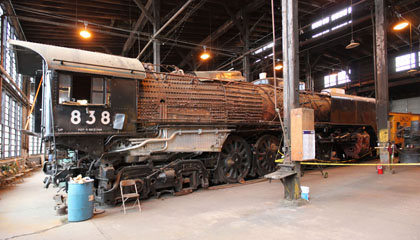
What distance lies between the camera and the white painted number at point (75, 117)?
545 cm

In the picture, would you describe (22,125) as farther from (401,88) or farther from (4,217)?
(401,88)

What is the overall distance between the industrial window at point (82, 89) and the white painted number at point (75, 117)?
20cm

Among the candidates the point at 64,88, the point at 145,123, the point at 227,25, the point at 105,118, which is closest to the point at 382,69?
the point at 145,123

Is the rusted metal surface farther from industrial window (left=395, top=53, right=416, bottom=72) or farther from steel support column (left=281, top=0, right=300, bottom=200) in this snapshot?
industrial window (left=395, top=53, right=416, bottom=72)

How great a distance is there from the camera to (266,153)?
8953 millimetres

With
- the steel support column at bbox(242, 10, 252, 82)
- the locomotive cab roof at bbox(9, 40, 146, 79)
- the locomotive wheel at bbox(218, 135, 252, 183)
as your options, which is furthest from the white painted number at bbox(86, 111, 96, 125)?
the steel support column at bbox(242, 10, 252, 82)

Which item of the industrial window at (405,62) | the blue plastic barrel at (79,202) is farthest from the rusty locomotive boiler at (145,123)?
the industrial window at (405,62)

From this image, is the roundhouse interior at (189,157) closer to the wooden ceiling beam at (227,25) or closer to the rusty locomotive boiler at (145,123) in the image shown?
the rusty locomotive boiler at (145,123)

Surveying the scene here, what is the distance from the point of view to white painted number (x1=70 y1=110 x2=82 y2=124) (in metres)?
5.45

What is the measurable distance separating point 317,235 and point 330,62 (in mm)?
25804

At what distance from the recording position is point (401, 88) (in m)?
23.8

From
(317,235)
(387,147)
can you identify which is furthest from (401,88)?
(317,235)

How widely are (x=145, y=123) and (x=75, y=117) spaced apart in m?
1.54

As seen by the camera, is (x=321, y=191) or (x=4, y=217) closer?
(x=4, y=217)
